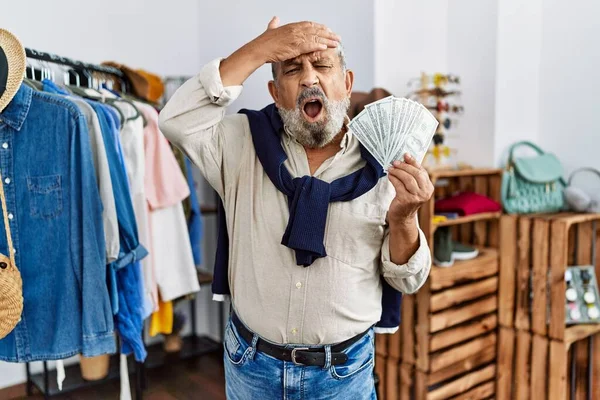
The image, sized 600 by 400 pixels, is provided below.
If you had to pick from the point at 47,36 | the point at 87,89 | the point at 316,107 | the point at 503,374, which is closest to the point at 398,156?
the point at 316,107

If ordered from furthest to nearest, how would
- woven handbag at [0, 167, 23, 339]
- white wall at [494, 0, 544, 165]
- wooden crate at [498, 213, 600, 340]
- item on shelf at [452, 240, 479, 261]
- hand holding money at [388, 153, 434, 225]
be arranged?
white wall at [494, 0, 544, 165] → item on shelf at [452, 240, 479, 261] → wooden crate at [498, 213, 600, 340] → woven handbag at [0, 167, 23, 339] → hand holding money at [388, 153, 434, 225]

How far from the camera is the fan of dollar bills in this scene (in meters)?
1.31

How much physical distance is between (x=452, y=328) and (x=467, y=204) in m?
0.63

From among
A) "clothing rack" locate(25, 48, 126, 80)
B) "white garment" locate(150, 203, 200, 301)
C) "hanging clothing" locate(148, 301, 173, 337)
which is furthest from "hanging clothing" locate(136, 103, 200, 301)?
"clothing rack" locate(25, 48, 126, 80)

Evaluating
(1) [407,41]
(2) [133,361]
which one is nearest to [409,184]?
(1) [407,41]

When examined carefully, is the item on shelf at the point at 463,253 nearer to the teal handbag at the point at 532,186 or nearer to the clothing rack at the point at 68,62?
the teal handbag at the point at 532,186

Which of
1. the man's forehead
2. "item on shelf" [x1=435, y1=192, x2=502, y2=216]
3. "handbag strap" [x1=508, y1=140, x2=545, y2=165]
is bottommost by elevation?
"item on shelf" [x1=435, y1=192, x2=502, y2=216]

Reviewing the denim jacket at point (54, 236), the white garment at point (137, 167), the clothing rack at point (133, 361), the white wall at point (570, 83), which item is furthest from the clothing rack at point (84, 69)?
the white wall at point (570, 83)

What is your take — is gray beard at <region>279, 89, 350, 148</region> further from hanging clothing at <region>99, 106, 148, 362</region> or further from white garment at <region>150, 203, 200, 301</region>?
white garment at <region>150, 203, 200, 301</region>

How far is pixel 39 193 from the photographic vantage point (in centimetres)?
178

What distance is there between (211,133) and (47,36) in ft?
7.18

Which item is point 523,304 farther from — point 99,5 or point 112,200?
point 99,5

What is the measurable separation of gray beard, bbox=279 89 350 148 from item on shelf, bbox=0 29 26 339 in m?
0.91

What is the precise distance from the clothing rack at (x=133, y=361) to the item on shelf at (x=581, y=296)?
199 cm
